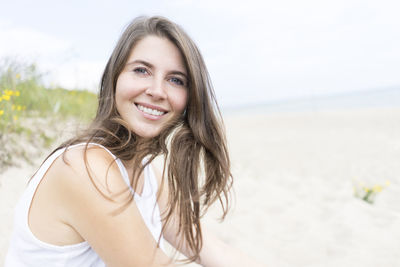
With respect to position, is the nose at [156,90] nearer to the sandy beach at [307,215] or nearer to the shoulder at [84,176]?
the shoulder at [84,176]

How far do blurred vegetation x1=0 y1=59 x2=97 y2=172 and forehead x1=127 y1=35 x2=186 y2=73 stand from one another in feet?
5.85

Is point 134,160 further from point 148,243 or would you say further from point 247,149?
point 247,149

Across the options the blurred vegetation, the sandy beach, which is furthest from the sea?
the blurred vegetation

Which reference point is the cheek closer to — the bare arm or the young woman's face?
the young woman's face

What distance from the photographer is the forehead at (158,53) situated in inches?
56.7

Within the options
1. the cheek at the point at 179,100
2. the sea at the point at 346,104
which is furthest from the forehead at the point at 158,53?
the sea at the point at 346,104

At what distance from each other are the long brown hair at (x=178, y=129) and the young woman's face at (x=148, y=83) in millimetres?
31

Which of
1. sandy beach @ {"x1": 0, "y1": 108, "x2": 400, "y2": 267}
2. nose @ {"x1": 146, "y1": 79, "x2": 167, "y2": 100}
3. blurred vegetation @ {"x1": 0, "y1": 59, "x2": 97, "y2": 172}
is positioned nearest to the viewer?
nose @ {"x1": 146, "y1": 79, "x2": 167, "y2": 100}

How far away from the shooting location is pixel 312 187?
416 cm

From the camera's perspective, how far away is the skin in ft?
3.77

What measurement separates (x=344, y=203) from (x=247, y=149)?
4308 millimetres

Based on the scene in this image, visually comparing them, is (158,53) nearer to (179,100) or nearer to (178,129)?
(179,100)

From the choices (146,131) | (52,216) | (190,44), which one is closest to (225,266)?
(146,131)

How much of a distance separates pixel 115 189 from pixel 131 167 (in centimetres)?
39
